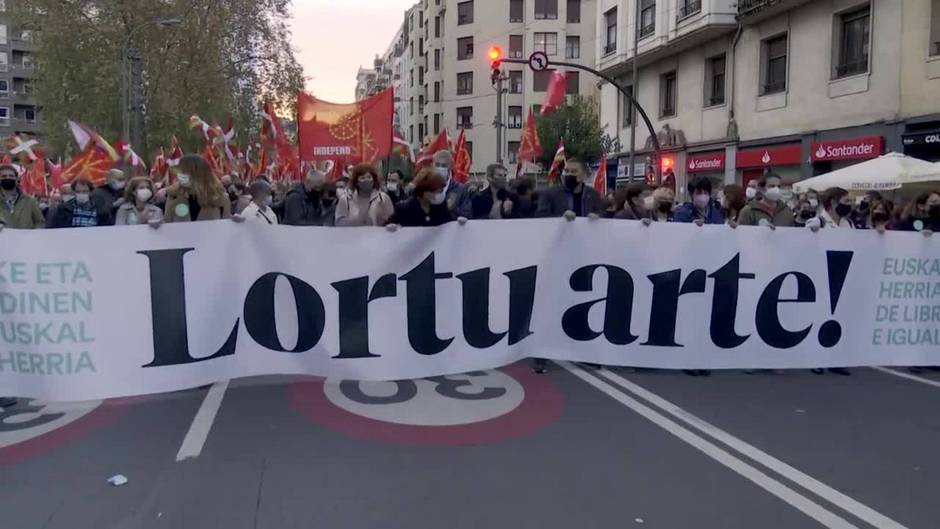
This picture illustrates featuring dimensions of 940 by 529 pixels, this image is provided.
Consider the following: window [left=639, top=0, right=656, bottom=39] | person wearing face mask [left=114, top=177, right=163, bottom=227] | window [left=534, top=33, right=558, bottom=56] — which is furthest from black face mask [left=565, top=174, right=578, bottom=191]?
window [left=534, top=33, right=558, bottom=56]

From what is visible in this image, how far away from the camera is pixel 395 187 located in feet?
35.0

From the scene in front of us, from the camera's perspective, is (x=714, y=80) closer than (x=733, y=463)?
No

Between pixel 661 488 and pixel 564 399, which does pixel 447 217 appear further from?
pixel 661 488

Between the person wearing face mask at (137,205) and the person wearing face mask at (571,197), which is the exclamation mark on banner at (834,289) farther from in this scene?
the person wearing face mask at (137,205)

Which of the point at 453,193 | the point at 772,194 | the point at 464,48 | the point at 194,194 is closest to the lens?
the point at 194,194

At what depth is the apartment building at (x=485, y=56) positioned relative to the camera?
223 feet

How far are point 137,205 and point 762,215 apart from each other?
6.37m

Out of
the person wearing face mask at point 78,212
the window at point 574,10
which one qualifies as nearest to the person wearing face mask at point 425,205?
the person wearing face mask at point 78,212

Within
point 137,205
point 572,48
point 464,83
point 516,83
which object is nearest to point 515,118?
point 516,83

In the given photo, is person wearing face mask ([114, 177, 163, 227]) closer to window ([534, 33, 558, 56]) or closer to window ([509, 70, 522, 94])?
window ([509, 70, 522, 94])

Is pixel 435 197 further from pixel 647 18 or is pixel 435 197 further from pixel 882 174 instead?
pixel 647 18

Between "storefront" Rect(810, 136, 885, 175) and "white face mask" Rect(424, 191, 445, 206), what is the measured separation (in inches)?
634

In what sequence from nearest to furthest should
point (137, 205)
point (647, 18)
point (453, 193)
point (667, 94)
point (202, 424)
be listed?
1. point (202, 424)
2. point (137, 205)
3. point (453, 193)
4. point (647, 18)
5. point (667, 94)

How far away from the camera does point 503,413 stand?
247 inches
